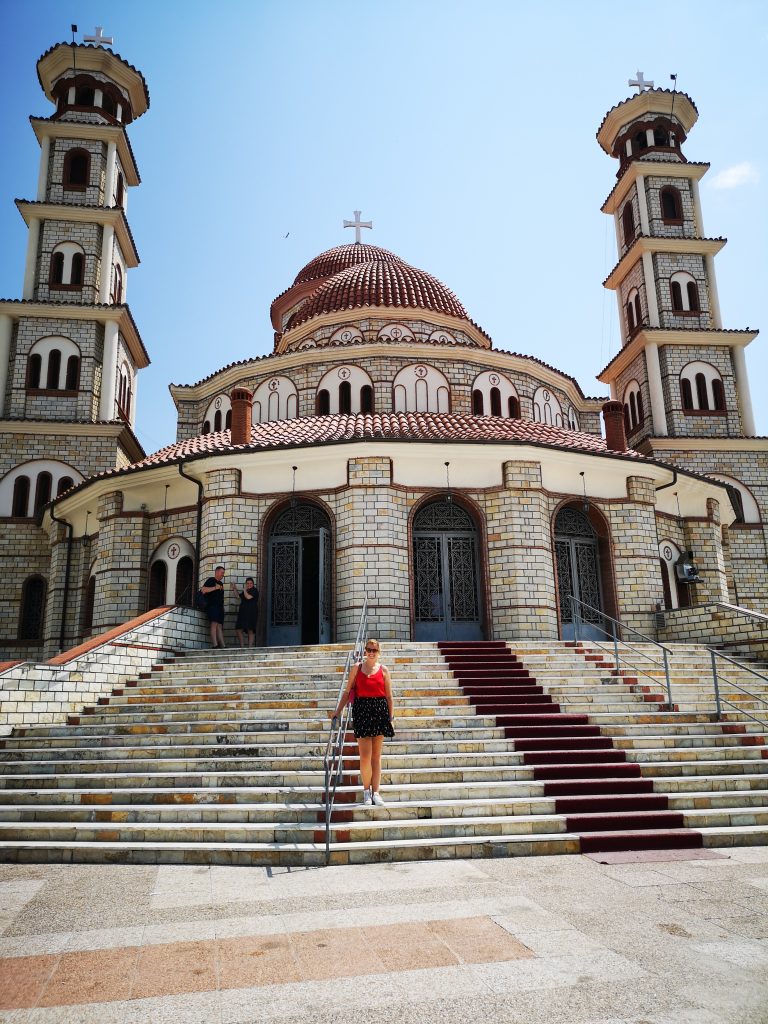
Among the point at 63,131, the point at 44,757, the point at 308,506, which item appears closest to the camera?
the point at 44,757

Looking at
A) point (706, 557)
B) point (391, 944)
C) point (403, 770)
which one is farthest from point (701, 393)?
point (391, 944)

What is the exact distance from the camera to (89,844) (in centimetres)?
711

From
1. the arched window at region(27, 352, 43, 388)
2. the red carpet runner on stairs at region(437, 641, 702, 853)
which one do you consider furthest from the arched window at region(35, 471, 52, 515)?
the red carpet runner on stairs at region(437, 641, 702, 853)

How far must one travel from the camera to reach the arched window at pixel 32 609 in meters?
23.5

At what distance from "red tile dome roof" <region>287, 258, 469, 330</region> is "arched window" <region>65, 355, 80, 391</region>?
7.20m

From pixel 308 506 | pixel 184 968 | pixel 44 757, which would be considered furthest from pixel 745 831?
pixel 308 506

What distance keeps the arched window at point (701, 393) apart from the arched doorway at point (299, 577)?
56.7 feet

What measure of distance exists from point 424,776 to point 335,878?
2.48 meters

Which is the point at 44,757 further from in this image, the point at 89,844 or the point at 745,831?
the point at 745,831

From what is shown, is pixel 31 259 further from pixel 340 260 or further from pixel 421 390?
pixel 421 390

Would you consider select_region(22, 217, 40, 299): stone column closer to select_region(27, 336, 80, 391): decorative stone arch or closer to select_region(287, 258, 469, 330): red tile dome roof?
select_region(27, 336, 80, 391): decorative stone arch

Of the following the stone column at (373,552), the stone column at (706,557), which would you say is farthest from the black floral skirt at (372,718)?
the stone column at (706,557)

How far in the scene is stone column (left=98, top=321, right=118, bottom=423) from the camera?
84.1 feet

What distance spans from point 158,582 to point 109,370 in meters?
10.6
